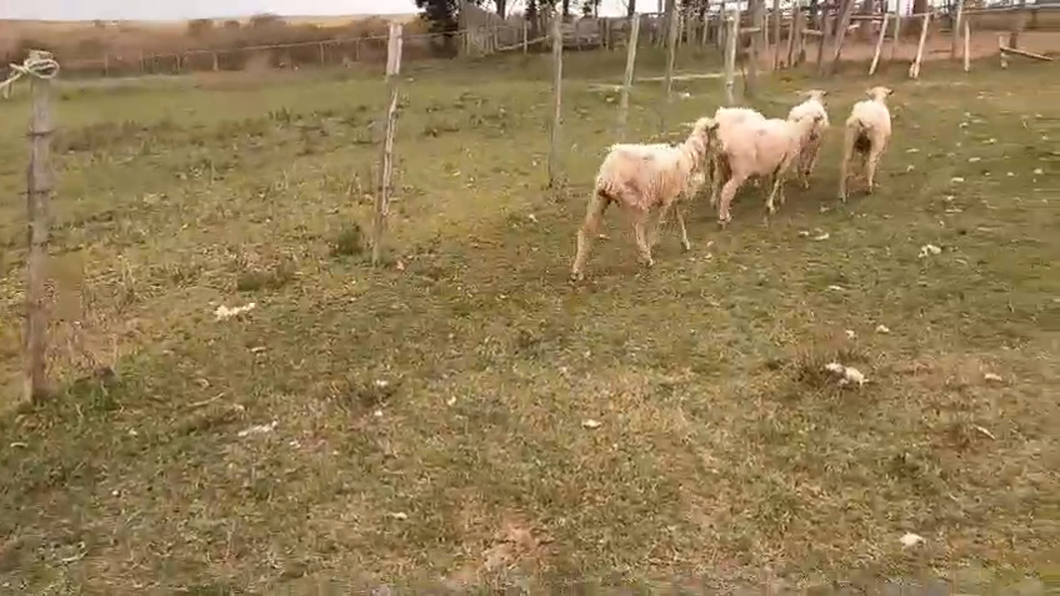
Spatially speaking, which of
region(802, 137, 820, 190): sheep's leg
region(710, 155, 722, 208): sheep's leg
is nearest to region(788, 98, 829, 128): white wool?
region(802, 137, 820, 190): sheep's leg

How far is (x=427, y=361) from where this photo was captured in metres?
6.45

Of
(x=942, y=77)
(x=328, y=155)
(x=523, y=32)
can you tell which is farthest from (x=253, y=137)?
(x=523, y=32)

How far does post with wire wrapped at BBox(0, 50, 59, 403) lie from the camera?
5.76m

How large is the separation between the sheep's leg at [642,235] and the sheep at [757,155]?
4.89 feet

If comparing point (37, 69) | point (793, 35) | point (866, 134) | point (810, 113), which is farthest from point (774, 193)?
point (793, 35)

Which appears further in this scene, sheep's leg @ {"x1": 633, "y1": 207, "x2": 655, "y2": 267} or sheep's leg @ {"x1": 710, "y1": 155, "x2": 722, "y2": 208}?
sheep's leg @ {"x1": 710, "y1": 155, "x2": 722, "y2": 208}

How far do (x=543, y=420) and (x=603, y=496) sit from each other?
873mm

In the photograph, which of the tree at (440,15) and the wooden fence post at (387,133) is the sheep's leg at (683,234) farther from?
the tree at (440,15)

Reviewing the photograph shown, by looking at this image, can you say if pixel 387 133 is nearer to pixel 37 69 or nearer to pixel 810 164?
pixel 37 69

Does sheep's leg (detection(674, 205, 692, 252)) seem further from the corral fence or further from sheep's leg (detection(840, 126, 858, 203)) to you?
the corral fence

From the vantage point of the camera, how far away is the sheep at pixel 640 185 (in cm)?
780

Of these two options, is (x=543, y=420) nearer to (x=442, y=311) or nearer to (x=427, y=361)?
(x=427, y=361)

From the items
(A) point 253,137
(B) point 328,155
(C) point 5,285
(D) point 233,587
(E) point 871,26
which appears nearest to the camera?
(D) point 233,587

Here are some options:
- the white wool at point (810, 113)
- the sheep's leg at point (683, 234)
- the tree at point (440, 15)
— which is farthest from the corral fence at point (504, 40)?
the sheep's leg at point (683, 234)
